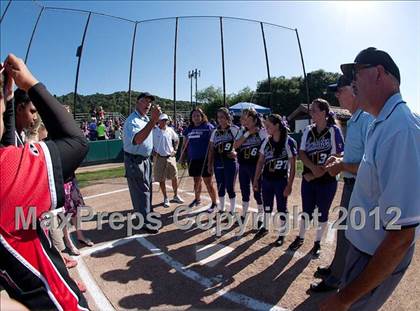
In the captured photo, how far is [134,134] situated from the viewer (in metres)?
5.43

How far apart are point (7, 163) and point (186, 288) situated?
127 inches

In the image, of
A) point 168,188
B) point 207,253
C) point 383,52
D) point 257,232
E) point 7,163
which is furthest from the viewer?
point 168,188

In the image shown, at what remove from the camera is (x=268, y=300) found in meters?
3.50

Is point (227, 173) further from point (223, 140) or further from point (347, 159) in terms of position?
point (347, 159)

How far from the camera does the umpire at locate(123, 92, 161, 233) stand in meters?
5.51

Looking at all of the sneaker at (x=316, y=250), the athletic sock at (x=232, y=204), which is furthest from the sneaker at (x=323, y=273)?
the athletic sock at (x=232, y=204)

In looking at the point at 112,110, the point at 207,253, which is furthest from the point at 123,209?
the point at 112,110

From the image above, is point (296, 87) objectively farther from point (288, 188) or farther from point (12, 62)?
point (12, 62)

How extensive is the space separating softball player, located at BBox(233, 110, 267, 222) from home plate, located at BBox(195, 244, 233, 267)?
134cm

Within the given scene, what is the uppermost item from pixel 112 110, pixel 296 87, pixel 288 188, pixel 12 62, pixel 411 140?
pixel 296 87

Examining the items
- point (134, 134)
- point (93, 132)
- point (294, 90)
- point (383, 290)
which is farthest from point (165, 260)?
point (294, 90)

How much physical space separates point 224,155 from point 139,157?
6.22ft

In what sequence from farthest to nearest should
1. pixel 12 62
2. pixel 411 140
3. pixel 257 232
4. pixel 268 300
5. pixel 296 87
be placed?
1. pixel 296 87
2. pixel 257 232
3. pixel 268 300
4. pixel 411 140
5. pixel 12 62

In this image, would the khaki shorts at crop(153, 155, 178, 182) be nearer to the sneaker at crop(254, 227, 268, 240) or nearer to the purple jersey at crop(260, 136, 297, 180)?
the sneaker at crop(254, 227, 268, 240)
